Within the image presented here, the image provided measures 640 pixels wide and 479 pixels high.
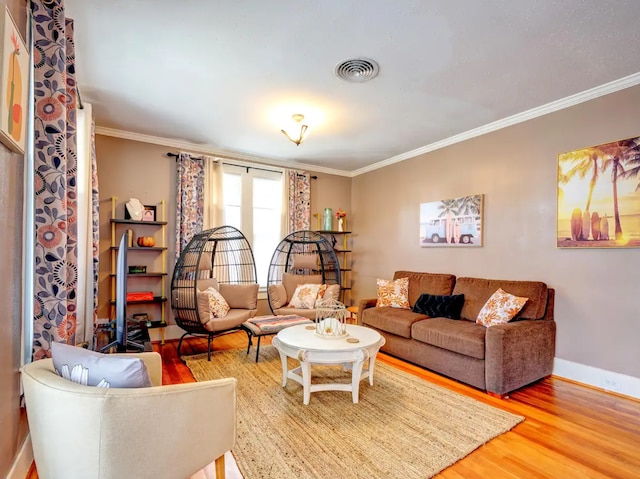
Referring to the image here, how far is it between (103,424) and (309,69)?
2691mm

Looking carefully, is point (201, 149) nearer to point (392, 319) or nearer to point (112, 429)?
point (392, 319)

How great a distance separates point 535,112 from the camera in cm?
352

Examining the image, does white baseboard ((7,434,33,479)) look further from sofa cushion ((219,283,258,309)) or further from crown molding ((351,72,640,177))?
crown molding ((351,72,640,177))

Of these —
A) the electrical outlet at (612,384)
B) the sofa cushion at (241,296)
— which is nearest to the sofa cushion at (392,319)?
the sofa cushion at (241,296)

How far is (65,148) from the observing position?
74.4 inches

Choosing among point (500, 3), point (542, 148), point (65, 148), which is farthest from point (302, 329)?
point (542, 148)

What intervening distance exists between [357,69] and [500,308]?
8.61 feet

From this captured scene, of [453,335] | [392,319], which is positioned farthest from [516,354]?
[392,319]

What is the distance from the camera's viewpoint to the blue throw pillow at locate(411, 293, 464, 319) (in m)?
3.79

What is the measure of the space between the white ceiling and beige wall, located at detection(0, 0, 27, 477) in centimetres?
92

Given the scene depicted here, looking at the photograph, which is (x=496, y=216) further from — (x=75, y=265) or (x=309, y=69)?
(x=75, y=265)

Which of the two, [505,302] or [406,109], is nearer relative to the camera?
[505,302]

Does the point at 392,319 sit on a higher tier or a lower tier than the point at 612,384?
higher

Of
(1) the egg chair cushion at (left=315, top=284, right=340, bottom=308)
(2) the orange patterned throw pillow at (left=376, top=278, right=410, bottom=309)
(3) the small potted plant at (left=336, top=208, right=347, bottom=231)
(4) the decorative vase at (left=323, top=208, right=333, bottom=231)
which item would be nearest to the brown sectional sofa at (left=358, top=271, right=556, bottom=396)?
(2) the orange patterned throw pillow at (left=376, top=278, right=410, bottom=309)
